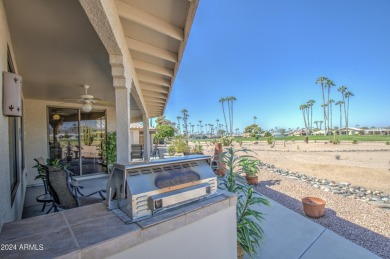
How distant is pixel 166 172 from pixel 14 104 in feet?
4.50

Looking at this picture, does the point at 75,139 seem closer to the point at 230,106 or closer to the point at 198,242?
the point at 198,242

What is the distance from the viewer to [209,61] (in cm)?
2955

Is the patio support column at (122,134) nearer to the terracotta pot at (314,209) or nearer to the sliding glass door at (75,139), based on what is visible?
the terracotta pot at (314,209)

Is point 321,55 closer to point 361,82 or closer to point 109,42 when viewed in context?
point 361,82

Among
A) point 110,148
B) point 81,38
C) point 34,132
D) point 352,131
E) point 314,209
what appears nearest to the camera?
point 81,38

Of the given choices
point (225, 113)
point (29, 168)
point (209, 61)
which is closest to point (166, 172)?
point (29, 168)

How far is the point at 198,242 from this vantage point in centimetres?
130

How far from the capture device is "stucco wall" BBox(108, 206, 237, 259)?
1.07 m

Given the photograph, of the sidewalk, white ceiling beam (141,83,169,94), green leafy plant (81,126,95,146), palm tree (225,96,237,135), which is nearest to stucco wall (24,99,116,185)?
green leafy plant (81,126,95,146)

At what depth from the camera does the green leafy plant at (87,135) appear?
21.6ft

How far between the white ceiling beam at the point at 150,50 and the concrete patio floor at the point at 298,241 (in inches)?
124

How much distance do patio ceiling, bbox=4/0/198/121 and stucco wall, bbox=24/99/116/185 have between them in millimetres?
1904

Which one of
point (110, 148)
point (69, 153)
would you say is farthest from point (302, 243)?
point (69, 153)

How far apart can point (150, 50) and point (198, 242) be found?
8.89ft
